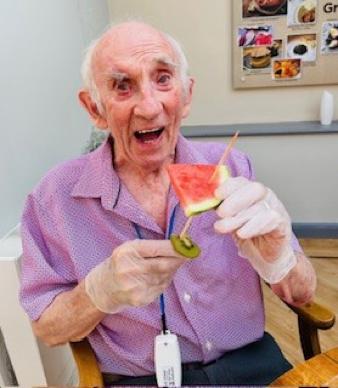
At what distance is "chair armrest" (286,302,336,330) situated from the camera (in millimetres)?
1035

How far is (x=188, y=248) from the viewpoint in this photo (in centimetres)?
70

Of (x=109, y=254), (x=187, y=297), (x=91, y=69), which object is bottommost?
(x=187, y=297)

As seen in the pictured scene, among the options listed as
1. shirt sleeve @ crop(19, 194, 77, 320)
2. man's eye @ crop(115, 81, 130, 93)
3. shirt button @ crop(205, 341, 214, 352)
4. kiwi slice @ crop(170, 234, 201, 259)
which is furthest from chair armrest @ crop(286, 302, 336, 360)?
man's eye @ crop(115, 81, 130, 93)

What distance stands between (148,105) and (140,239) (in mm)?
345

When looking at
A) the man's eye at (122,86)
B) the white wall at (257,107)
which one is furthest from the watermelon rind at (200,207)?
the white wall at (257,107)

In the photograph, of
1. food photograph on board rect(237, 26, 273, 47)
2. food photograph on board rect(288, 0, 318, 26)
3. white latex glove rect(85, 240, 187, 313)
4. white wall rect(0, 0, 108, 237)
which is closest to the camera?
white latex glove rect(85, 240, 187, 313)

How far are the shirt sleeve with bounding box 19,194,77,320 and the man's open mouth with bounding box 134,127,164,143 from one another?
1.13ft

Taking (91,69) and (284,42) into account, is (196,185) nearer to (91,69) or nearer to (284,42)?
(91,69)

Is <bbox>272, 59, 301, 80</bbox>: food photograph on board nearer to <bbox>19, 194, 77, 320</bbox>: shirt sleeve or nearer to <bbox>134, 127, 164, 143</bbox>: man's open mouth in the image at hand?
<bbox>134, 127, 164, 143</bbox>: man's open mouth

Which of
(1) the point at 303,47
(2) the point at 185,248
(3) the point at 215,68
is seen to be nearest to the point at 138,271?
(2) the point at 185,248

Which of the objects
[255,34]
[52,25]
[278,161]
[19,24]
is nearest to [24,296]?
[19,24]

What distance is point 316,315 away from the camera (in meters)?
1.06

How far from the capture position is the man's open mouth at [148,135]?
3.21ft

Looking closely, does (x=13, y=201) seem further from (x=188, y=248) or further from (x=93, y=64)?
(x=188, y=248)
